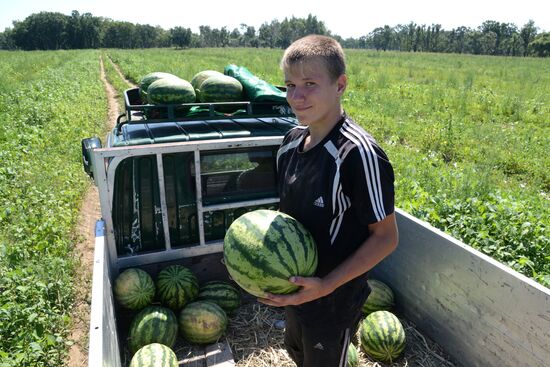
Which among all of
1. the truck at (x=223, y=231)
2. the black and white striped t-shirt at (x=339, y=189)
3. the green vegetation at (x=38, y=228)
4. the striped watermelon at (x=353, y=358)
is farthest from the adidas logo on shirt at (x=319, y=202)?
the green vegetation at (x=38, y=228)

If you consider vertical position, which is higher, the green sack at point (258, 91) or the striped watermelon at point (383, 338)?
the green sack at point (258, 91)

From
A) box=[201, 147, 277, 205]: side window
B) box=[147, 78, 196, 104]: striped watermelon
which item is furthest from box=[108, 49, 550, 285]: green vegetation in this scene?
box=[147, 78, 196, 104]: striped watermelon

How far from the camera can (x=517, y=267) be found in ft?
11.8

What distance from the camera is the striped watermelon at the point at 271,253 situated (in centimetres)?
192

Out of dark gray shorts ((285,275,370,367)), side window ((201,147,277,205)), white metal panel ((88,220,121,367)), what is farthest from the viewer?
side window ((201,147,277,205))

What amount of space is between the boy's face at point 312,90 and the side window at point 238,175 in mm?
1675

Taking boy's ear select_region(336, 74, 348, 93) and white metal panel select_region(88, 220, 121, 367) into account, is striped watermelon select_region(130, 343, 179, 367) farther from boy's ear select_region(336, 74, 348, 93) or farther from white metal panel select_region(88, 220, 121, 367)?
boy's ear select_region(336, 74, 348, 93)

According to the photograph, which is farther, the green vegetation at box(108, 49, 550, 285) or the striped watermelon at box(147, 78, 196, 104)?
the green vegetation at box(108, 49, 550, 285)

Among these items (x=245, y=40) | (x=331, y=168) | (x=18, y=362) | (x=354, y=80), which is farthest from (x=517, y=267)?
(x=245, y=40)

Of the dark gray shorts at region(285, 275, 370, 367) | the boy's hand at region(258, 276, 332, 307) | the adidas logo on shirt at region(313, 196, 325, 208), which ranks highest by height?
the adidas logo on shirt at region(313, 196, 325, 208)

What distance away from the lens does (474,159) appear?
345 inches

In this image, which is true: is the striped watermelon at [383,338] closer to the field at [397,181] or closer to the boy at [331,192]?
the boy at [331,192]

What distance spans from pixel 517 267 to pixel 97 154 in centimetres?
371

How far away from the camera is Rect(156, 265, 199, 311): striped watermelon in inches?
135
